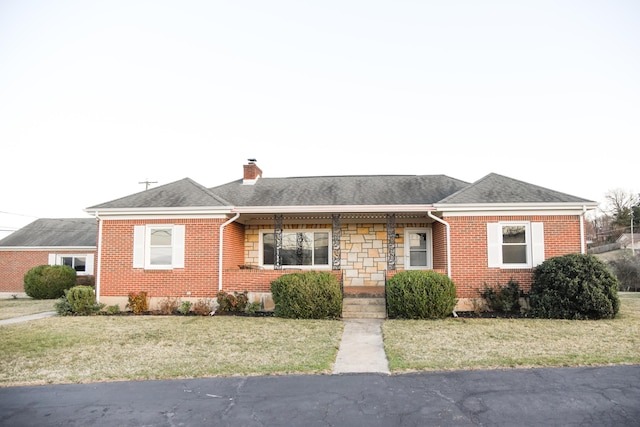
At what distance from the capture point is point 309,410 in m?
4.77

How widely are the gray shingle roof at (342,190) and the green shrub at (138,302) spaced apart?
14.0 feet

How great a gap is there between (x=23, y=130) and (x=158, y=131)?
17.0ft

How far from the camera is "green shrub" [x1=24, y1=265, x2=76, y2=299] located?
21203 mm

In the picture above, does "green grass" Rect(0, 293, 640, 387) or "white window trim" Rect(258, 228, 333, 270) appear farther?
"white window trim" Rect(258, 228, 333, 270)

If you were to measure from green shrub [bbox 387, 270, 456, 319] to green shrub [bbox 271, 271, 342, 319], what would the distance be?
1.55 meters

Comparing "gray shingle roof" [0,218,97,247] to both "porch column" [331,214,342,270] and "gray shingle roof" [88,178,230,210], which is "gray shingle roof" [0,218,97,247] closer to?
"gray shingle roof" [88,178,230,210]

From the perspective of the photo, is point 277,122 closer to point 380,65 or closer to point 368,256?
point 380,65

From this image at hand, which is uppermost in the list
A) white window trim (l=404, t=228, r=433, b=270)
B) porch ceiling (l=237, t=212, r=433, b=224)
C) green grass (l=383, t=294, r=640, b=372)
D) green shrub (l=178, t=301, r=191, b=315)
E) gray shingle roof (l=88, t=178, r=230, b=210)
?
gray shingle roof (l=88, t=178, r=230, b=210)

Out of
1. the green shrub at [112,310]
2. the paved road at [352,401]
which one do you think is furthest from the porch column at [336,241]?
the paved road at [352,401]

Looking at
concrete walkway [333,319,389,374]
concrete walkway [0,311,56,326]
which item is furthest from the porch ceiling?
concrete walkway [0,311,56,326]

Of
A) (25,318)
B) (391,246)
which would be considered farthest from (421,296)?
(25,318)

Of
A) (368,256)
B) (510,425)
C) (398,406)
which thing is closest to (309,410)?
(398,406)

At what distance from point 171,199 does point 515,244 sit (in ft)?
36.5

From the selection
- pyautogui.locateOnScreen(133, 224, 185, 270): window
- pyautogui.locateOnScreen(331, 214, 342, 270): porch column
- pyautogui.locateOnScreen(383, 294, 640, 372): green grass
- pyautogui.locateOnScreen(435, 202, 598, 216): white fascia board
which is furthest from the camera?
pyautogui.locateOnScreen(331, 214, 342, 270): porch column
